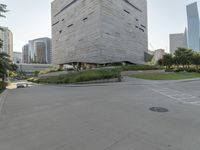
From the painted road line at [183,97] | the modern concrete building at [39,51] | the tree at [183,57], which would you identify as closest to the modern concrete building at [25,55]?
the modern concrete building at [39,51]

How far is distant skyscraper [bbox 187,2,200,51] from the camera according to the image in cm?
14875

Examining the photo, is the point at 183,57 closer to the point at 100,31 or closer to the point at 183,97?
the point at 100,31

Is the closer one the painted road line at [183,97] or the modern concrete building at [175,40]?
the painted road line at [183,97]

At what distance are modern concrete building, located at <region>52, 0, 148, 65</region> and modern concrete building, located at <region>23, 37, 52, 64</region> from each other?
67286 millimetres

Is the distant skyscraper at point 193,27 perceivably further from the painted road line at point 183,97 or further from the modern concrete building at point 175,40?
the painted road line at point 183,97

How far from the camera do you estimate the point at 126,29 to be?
195ft

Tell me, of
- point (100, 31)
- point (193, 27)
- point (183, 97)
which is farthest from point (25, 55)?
point (183, 97)

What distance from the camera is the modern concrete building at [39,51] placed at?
138m

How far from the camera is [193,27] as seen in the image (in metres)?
157

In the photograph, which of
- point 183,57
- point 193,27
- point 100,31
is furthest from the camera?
point 193,27

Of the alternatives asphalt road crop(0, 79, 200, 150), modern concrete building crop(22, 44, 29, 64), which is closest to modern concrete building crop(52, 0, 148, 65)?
asphalt road crop(0, 79, 200, 150)

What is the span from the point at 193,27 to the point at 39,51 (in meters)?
147

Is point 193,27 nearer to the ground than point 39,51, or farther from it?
farther from it

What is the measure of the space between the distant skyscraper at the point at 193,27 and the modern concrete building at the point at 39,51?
12770cm
